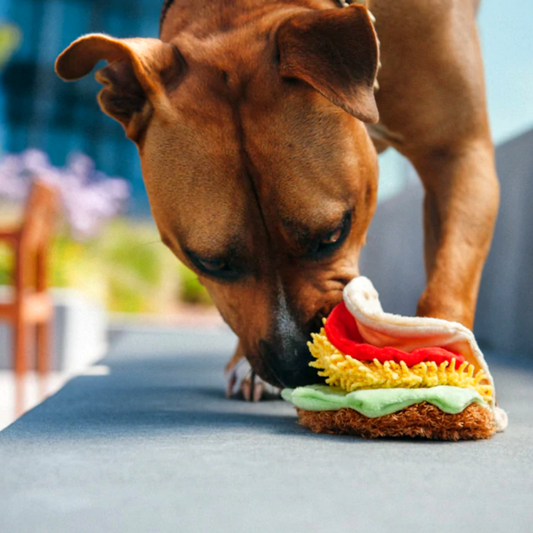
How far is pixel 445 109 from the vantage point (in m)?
1.74

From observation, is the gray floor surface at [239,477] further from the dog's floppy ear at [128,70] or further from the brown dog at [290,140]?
the dog's floppy ear at [128,70]

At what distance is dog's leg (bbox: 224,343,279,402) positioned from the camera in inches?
69.1

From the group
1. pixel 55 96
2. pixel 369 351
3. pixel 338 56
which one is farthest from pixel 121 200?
pixel 369 351

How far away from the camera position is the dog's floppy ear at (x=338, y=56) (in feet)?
4.54

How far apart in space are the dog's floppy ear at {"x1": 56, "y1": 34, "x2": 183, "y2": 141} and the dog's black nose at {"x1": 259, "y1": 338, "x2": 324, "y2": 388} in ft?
1.98

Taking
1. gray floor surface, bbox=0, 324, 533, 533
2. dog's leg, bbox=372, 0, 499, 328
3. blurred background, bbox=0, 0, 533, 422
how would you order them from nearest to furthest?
gray floor surface, bbox=0, 324, 533, 533 < dog's leg, bbox=372, 0, 499, 328 < blurred background, bbox=0, 0, 533, 422

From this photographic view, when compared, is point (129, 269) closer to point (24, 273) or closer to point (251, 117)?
point (24, 273)

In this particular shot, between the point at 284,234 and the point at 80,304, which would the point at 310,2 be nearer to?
the point at 284,234

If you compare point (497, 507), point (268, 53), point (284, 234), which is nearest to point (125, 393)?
point (284, 234)

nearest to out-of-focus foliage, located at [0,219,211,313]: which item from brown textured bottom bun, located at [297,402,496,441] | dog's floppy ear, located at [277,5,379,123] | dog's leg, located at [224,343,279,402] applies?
dog's leg, located at [224,343,279,402]

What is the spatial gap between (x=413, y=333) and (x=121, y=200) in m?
8.16

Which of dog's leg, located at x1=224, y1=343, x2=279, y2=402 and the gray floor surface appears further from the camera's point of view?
dog's leg, located at x1=224, y1=343, x2=279, y2=402

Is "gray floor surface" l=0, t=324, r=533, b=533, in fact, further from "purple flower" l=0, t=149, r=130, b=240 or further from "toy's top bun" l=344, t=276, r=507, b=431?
"purple flower" l=0, t=149, r=130, b=240

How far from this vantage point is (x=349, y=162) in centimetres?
156
